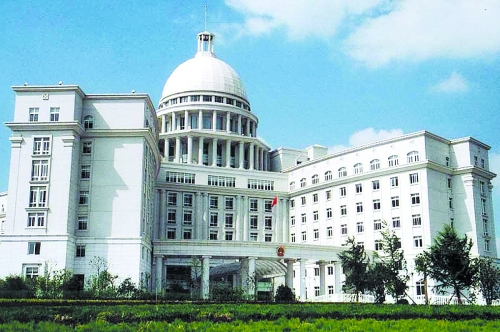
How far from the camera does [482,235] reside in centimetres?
6731

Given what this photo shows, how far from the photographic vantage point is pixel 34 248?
167 feet

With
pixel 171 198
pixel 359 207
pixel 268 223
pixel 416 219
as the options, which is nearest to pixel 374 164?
pixel 359 207

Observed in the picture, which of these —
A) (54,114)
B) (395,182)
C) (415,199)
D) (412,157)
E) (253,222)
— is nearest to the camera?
(54,114)

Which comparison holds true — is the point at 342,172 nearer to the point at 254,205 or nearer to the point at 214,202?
the point at 254,205

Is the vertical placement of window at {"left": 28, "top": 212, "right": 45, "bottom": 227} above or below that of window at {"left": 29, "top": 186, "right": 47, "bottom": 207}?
below

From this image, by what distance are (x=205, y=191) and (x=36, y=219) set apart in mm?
30641

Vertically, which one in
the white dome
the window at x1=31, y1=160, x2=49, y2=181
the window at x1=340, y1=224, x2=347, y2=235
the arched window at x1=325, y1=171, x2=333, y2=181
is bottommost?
the window at x1=340, y1=224, x2=347, y2=235

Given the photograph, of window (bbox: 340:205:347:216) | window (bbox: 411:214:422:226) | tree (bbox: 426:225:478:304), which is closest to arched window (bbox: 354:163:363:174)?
window (bbox: 340:205:347:216)

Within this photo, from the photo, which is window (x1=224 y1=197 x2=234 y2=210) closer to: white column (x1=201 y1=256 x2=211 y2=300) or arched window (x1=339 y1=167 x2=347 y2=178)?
arched window (x1=339 y1=167 x2=347 y2=178)

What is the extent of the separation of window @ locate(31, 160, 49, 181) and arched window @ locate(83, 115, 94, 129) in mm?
5028

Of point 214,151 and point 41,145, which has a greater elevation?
point 214,151

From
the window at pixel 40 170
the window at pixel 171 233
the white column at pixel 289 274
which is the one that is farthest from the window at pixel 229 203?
the window at pixel 40 170

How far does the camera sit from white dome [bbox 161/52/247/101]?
93.6 metres

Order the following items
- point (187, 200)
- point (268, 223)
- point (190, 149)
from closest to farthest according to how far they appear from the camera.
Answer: point (187, 200) < point (268, 223) < point (190, 149)
